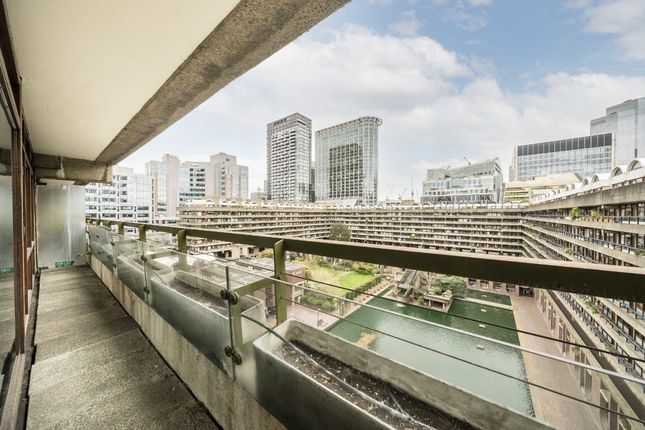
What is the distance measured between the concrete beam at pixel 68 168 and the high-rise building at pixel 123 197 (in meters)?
49.1

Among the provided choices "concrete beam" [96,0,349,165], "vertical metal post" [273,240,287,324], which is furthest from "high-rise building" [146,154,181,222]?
"vertical metal post" [273,240,287,324]

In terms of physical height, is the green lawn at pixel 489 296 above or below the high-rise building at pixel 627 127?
below

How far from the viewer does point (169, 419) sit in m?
1.64

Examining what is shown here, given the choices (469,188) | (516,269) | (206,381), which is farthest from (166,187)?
(469,188)

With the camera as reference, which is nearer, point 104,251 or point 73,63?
point 73,63

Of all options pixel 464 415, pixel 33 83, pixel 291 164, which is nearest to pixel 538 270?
pixel 464 415

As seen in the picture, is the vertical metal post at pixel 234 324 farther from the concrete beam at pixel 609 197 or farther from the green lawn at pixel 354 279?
the green lawn at pixel 354 279

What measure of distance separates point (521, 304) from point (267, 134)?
355 ft

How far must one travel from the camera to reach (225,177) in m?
85.6

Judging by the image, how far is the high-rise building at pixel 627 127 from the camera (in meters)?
91.4

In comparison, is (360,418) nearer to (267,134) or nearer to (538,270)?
(538,270)

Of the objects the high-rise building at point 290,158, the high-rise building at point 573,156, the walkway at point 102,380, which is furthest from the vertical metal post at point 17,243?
the high-rise building at point 573,156

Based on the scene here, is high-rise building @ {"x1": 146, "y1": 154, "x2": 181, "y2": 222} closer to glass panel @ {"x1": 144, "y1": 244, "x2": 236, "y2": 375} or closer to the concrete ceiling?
the concrete ceiling

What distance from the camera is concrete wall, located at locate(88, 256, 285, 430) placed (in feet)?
4.63
